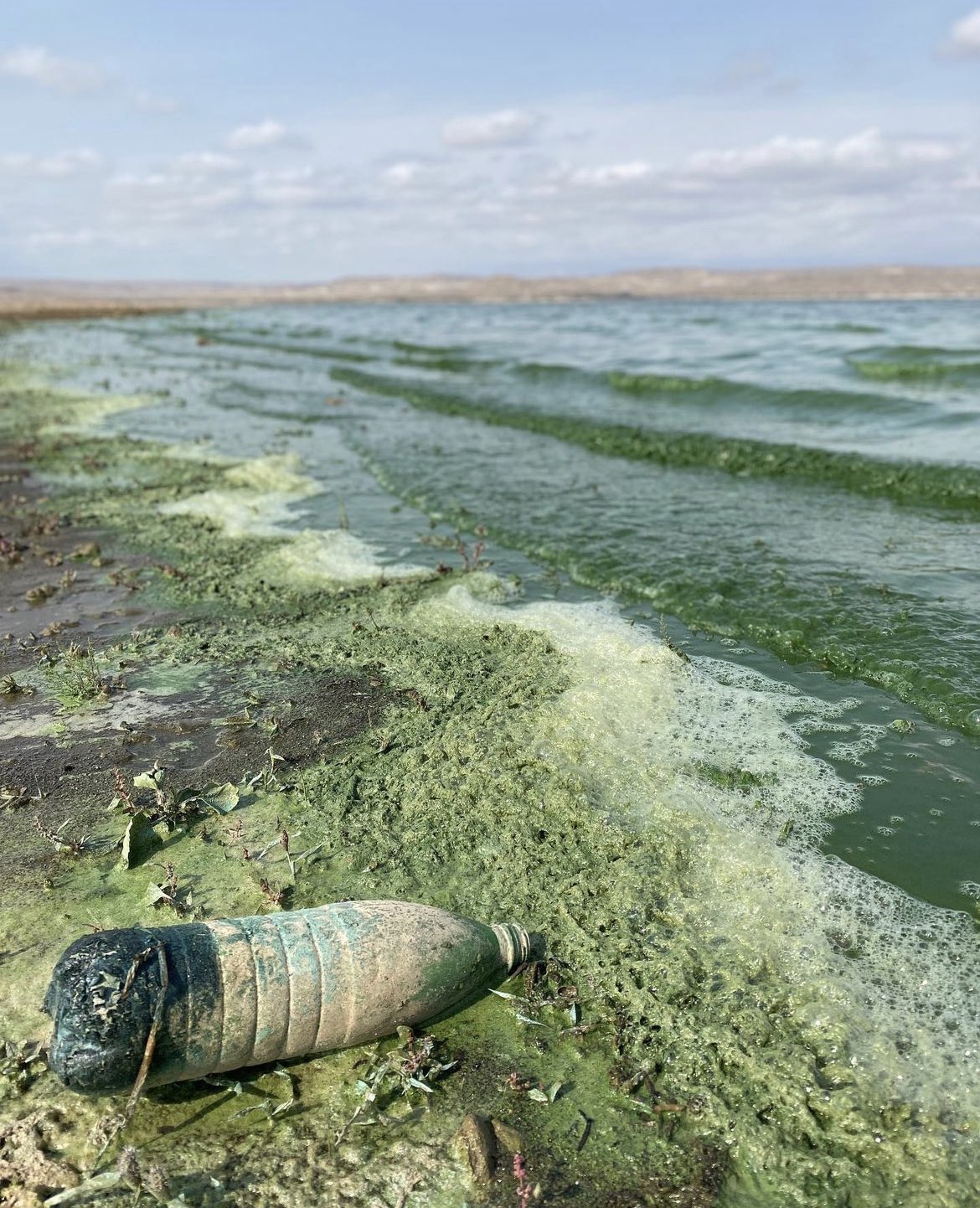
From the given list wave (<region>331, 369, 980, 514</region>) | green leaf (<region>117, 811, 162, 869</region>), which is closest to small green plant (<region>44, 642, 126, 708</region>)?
green leaf (<region>117, 811, 162, 869</region>)

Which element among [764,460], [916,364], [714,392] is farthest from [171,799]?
[916,364]

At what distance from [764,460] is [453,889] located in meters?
10.2

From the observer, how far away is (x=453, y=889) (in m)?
4.07

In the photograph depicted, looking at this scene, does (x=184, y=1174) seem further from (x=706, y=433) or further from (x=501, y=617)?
(x=706, y=433)

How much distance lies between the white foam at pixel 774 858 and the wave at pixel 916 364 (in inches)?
734

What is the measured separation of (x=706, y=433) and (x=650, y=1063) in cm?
1307

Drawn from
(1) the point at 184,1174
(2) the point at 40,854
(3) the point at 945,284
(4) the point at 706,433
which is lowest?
(1) the point at 184,1174

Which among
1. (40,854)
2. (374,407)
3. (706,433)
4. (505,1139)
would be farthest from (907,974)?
(374,407)

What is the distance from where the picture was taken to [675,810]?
460 centimetres

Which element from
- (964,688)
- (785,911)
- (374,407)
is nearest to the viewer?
(785,911)

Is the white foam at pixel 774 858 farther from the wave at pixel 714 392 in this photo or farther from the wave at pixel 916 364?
the wave at pixel 916 364

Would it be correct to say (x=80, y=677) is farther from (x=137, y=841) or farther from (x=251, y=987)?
(x=251, y=987)

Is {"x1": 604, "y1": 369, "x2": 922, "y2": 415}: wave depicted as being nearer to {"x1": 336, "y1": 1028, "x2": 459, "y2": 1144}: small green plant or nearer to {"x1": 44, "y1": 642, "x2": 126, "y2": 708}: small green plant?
{"x1": 44, "y1": 642, "x2": 126, "y2": 708}: small green plant

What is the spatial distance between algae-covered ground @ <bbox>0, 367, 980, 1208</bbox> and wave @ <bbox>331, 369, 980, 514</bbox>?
6.22 meters
